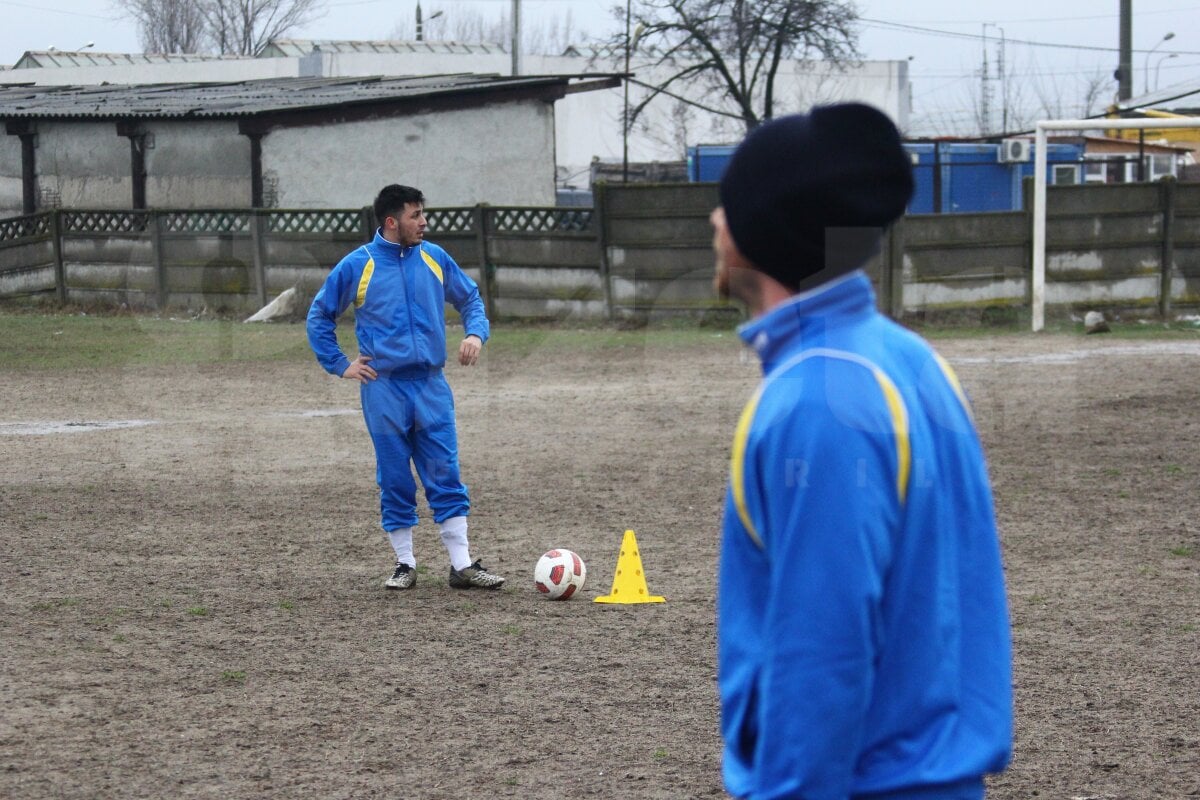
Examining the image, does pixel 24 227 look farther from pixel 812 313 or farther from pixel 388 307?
pixel 812 313

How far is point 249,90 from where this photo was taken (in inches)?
1130

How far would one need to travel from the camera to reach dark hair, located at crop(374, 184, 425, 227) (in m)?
6.72

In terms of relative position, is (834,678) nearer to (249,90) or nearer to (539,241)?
(539,241)

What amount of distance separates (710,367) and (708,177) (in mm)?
16519

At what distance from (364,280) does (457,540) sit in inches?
51.4

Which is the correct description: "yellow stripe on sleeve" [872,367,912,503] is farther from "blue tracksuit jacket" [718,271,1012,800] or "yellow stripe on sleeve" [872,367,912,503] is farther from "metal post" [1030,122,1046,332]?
"metal post" [1030,122,1046,332]

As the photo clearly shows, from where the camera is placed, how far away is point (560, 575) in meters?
6.58

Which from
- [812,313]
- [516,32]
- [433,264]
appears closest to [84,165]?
[516,32]

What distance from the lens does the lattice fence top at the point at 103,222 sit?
21422mm

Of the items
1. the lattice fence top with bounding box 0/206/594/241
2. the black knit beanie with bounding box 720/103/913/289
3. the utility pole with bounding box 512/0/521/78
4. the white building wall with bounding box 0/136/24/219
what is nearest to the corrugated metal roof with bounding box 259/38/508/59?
the utility pole with bounding box 512/0/521/78

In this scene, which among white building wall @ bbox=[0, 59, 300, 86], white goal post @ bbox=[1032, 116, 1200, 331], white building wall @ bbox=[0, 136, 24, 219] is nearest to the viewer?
white goal post @ bbox=[1032, 116, 1200, 331]

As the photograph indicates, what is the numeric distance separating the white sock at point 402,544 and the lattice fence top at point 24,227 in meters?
17.0

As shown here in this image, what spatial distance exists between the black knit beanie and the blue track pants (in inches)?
194

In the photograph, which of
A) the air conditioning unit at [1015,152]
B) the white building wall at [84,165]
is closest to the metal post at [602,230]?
the white building wall at [84,165]
